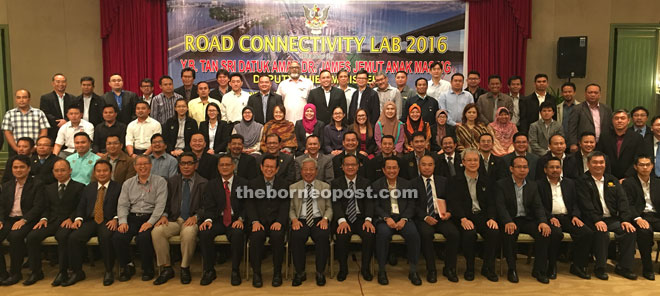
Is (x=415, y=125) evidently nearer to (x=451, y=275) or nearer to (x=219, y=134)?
A: (x=451, y=275)

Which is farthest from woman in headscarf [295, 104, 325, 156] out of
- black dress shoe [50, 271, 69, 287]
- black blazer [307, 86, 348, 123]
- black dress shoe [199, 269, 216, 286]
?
black dress shoe [50, 271, 69, 287]

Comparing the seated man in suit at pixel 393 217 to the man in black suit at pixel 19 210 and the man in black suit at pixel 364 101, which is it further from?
the man in black suit at pixel 19 210

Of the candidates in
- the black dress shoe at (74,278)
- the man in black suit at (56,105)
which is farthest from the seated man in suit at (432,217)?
the man in black suit at (56,105)

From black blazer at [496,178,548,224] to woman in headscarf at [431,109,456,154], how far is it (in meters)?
1.11

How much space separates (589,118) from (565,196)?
162 centimetres

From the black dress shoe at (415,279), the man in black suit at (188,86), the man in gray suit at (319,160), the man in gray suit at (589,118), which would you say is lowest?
the black dress shoe at (415,279)

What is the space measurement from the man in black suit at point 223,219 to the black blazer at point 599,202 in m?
3.17

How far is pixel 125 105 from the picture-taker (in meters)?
6.14

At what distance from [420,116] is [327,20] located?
2.70 m

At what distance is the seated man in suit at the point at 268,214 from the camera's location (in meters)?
4.38

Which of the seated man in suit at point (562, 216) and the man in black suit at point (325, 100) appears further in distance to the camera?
the man in black suit at point (325, 100)

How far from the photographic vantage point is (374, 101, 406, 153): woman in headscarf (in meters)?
5.60

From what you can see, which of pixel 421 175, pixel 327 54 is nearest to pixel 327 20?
pixel 327 54

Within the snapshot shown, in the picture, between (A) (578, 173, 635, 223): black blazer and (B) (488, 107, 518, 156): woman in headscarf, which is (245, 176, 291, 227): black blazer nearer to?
(B) (488, 107, 518, 156): woman in headscarf
